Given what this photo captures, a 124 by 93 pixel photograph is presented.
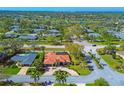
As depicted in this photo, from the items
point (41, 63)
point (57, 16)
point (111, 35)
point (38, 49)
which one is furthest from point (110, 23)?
point (41, 63)

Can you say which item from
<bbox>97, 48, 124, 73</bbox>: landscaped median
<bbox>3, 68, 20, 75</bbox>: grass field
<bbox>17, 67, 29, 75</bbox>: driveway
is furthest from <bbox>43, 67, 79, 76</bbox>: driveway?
<bbox>97, 48, 124, 73</bbox>: landscaped median

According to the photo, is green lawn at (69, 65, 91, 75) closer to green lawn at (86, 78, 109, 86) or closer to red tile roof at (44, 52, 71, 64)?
red tile roof at (44, 52, 71, 64)

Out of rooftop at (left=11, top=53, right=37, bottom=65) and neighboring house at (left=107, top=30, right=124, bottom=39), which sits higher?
neighboring house at (left=107, top=30, right=124, bottom=39)

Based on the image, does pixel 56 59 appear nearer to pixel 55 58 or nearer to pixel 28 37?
pixel 55 58

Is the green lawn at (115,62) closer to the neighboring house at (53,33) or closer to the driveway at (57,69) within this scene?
the driveway at (57,69)

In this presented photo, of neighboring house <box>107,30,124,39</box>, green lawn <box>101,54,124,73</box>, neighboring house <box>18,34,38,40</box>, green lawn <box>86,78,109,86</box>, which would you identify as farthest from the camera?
neighboring house <box>107,30,124,39</box>

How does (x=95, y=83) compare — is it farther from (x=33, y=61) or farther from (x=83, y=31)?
(x=83, y=31)
